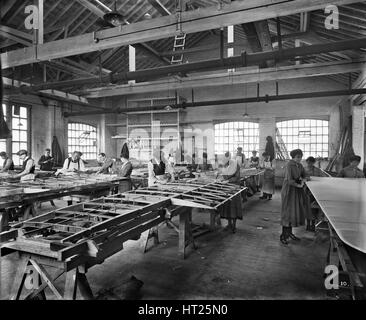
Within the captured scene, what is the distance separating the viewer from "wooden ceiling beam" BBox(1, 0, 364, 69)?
12.2ft

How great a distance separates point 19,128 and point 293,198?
934 cm

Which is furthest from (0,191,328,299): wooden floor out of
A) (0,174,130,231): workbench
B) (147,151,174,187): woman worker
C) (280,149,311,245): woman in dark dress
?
(147,151,174,187): woman worker

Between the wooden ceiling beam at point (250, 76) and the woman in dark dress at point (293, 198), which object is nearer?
the woman in dark dress at point (293, 198)

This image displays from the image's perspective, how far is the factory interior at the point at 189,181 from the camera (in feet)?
7.82

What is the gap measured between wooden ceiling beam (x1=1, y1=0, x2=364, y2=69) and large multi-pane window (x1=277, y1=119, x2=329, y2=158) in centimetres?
833

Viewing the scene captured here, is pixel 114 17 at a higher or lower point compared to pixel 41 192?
higher

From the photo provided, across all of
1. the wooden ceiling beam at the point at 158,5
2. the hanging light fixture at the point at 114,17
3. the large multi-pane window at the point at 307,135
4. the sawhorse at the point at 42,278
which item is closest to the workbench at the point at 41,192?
the sawhorse at the point at 42,278

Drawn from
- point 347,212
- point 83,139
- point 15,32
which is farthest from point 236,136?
point 347,212

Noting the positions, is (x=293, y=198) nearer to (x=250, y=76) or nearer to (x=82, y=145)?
(x=250, y=76)

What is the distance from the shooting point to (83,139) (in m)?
12.8

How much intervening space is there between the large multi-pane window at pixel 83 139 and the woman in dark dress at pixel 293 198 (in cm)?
969

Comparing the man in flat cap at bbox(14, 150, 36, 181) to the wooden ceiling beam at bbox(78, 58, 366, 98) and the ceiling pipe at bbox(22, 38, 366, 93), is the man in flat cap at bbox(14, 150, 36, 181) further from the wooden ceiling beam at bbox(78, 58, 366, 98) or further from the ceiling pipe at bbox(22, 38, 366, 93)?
the wooden ceiling beam at bbox(78, 58, 366, 98)

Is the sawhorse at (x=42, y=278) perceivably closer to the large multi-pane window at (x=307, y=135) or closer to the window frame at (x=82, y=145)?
the window frame at (x=82, y=145)

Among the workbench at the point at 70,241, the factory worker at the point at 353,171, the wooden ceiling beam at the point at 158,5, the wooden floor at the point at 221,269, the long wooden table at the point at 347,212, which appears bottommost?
the wooden floor at the point at 221,269
